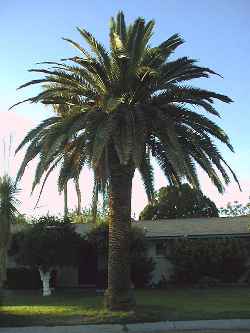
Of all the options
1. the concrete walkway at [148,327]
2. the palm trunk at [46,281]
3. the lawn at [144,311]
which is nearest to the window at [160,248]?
the palm trunk at [46,281]

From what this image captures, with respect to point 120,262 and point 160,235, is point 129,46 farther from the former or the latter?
point 160,235

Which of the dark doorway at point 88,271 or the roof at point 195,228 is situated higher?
the roof at point 195,228

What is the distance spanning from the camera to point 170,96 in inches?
751

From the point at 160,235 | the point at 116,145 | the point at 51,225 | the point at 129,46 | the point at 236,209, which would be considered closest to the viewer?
the point at 116,145

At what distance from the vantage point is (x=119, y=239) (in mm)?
18562

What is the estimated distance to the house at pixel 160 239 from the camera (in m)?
31.5

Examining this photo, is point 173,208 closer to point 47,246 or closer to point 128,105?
point 47,246

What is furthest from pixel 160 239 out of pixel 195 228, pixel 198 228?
pixel 198 228

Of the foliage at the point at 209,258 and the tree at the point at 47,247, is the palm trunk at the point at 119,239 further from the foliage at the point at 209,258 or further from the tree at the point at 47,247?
the foliage at the point at 209,258

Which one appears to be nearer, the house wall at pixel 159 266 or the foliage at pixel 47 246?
the foliage at pixel 47 246

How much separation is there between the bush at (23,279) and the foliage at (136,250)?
3.46m

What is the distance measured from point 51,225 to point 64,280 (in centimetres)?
549

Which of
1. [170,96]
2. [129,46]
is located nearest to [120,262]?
[170,96]

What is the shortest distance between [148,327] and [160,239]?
53.2ft
